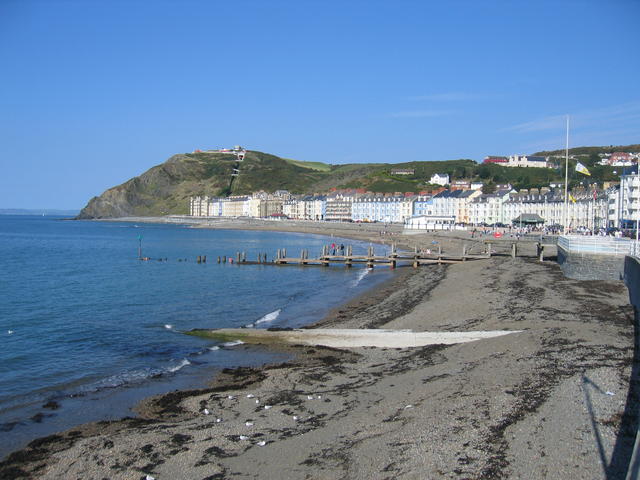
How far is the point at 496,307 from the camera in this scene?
73.9 ft

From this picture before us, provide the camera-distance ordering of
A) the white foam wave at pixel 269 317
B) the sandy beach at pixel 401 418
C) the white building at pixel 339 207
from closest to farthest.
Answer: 1. the sandy beach at pixel 401 418
2. the white foam wave at pixel 269 317
3. the white building at pixel 339 207

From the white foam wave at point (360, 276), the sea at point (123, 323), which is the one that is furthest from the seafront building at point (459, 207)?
the sea at point (123, 323)

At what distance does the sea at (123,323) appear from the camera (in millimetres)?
14789

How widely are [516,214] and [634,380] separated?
9398cm

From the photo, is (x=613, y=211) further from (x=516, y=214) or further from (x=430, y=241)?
(x=516, y=214)

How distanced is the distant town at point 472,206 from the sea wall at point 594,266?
380 inches

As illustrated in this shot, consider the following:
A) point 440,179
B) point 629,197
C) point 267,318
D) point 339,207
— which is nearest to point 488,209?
point 629,197

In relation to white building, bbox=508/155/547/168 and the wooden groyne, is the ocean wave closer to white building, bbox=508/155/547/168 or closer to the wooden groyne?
the wooden groyne

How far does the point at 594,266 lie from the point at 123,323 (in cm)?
2199

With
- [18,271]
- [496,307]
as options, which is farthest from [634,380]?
[18,271]

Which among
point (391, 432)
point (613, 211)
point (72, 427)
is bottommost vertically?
point (72, 427)

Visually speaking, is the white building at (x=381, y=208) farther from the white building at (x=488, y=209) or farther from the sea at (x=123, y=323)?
the sea at (x=123, y=323)

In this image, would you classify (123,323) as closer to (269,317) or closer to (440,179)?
(269,317)

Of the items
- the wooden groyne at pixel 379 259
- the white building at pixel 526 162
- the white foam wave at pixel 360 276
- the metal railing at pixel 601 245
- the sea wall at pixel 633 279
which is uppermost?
the white building at pixel 526 162
